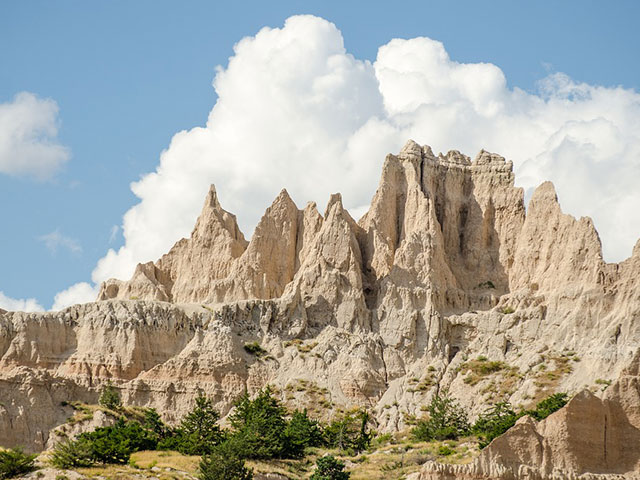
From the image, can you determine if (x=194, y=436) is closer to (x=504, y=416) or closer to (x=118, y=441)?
(x=118, y=441)

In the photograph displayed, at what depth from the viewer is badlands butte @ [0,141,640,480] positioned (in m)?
124

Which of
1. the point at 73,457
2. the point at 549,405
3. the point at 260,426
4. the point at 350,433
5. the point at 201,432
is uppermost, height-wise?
the point at 549,405

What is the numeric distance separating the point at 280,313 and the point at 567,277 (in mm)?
27152

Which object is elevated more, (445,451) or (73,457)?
(445,451)

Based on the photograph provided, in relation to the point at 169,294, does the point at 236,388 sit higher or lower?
lower

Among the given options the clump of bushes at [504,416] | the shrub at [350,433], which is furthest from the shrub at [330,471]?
the shrub at [350,433]

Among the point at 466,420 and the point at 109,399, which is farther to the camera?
the point at 109,399

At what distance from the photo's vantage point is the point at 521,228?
490 feet

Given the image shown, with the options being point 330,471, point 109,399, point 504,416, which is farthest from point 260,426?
point 109,399

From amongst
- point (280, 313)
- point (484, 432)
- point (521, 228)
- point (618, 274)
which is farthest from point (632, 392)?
point (521, 228)

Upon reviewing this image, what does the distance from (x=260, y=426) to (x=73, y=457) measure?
17.3m

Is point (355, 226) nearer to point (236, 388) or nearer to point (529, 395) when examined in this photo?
point (236, 388)

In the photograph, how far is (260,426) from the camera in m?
104

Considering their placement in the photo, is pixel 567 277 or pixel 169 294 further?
pixel 169 294
